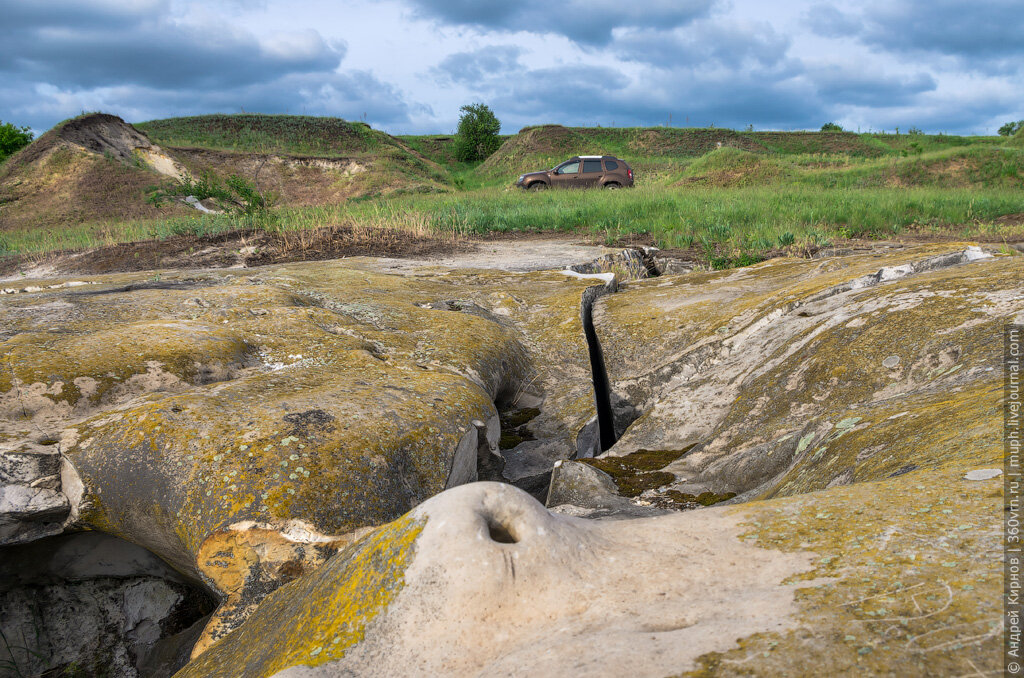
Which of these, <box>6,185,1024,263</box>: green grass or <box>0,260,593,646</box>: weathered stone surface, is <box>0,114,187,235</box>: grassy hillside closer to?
<box>6,185,1024,263</box>: green grass

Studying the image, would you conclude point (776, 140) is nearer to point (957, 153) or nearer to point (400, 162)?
point (957, 153)

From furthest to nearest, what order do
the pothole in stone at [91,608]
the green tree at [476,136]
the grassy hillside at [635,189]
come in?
the green tree at [476,136] < the grassy hillside at [635,189] < the pothole in stone at [91,608]

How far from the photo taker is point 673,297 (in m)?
5.07

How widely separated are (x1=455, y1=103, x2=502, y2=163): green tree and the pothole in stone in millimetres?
43716

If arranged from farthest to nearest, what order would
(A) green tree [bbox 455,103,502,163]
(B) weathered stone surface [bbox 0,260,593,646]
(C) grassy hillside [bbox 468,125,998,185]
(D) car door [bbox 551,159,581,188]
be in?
(A) green tree [bbox 455,103,502,163] < (C) grassy hillside [bbox 468,125,998,185] < (D) car door [bbox 551,159,581,188] < (B) weathered stone surface [bbox 0,260,593,646]

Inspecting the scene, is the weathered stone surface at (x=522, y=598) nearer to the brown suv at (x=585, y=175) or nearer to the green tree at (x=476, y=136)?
the brown suv at (x=585, y=175)

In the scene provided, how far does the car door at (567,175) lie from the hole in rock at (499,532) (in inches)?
862

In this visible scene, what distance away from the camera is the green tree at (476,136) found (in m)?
43.8

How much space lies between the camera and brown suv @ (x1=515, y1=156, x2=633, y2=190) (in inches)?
885

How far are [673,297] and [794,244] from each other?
4.47 m

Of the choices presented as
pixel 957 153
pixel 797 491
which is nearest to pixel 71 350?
pixel 797 491

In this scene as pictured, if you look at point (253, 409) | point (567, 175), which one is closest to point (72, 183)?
point (567, 175)

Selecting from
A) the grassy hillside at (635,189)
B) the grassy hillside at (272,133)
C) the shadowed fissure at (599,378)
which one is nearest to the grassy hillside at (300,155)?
the grassy hillside at (272,133)

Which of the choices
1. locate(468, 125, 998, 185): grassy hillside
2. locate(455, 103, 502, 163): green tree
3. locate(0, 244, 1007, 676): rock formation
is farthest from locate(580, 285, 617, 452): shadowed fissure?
locate(455, 103, 502, 163): green tree
